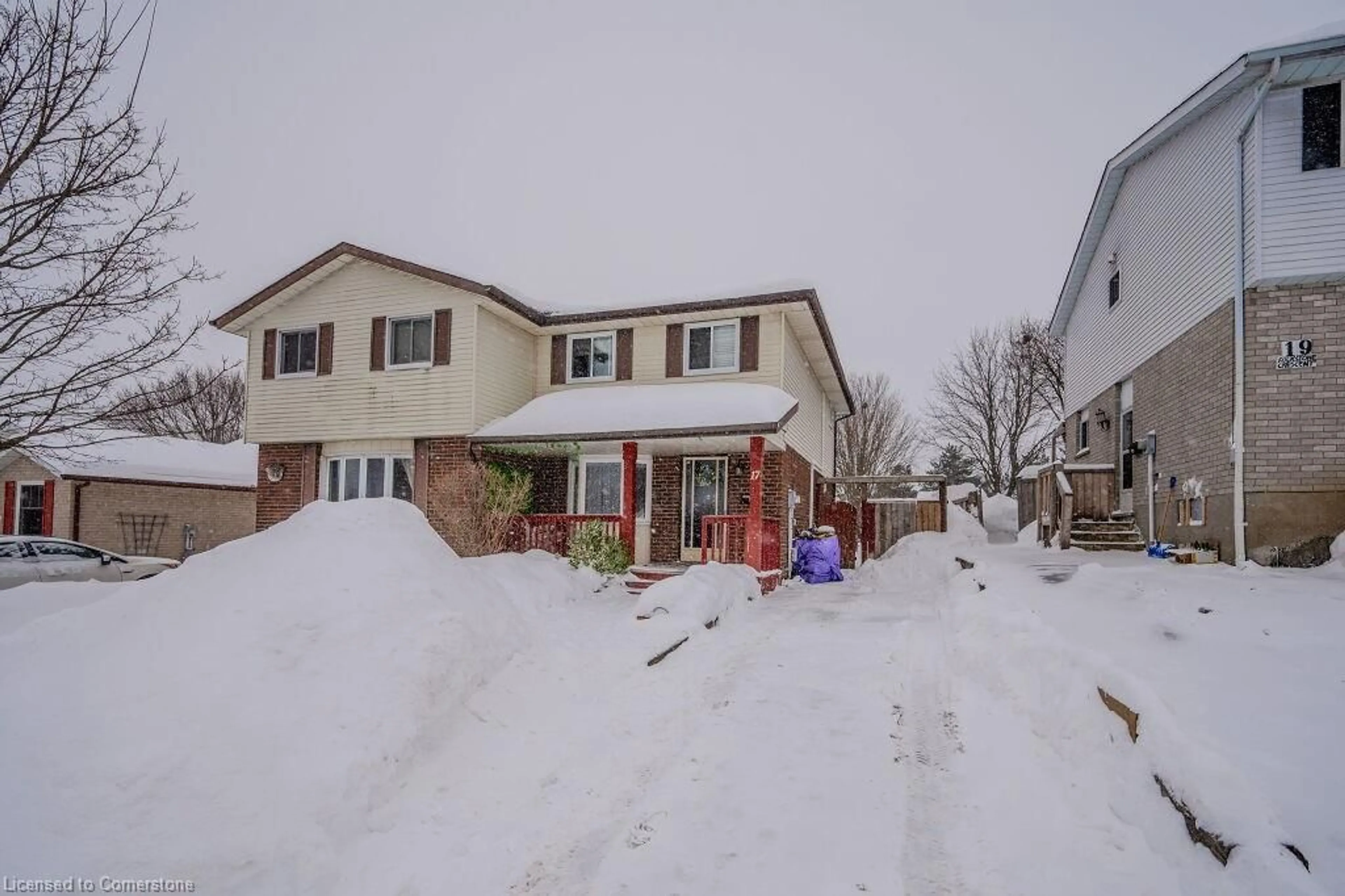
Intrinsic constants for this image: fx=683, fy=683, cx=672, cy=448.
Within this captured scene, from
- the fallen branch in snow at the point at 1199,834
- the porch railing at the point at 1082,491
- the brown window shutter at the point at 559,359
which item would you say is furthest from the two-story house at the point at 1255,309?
the brown window shutter at the point at 559,359

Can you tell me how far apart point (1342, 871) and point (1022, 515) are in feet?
72.6

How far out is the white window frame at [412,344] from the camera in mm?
14938

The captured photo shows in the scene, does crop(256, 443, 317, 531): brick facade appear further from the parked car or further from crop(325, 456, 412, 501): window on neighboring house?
the parked car

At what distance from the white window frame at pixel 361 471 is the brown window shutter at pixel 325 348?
1990mm

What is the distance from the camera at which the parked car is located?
1177 centimetres

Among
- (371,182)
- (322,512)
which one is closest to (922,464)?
(322,512)

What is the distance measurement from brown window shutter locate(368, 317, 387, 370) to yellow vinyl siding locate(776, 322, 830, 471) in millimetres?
8743

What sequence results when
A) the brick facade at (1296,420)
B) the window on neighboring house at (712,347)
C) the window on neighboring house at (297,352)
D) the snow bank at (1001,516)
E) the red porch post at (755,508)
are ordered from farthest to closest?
the snow bank at (1001,516)
the window on neighboring house at (297,352)
the window on neighboring house at (712,347)
the red porch post at (755,508)
the brick facade at (1296,420)

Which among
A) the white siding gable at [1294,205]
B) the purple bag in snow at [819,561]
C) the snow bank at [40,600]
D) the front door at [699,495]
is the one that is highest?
the white siding gable at [1294,205]

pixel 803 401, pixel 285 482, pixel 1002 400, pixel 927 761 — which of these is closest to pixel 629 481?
pixel 803 401

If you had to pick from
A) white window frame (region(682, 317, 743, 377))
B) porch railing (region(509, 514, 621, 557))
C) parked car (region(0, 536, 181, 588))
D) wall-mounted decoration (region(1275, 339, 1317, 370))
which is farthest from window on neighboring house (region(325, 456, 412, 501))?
wall-mounted decoration (region(1275, 339, 1317, 370))

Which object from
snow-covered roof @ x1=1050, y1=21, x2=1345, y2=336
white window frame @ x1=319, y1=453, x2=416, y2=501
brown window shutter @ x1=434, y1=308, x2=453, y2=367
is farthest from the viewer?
white window frame @ x1=319, y1=453, x2=416, y2=501

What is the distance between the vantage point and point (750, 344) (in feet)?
47.9

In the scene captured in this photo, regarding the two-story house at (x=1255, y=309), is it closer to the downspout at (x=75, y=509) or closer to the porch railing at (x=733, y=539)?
the porch railing at (x=733, y=539)
